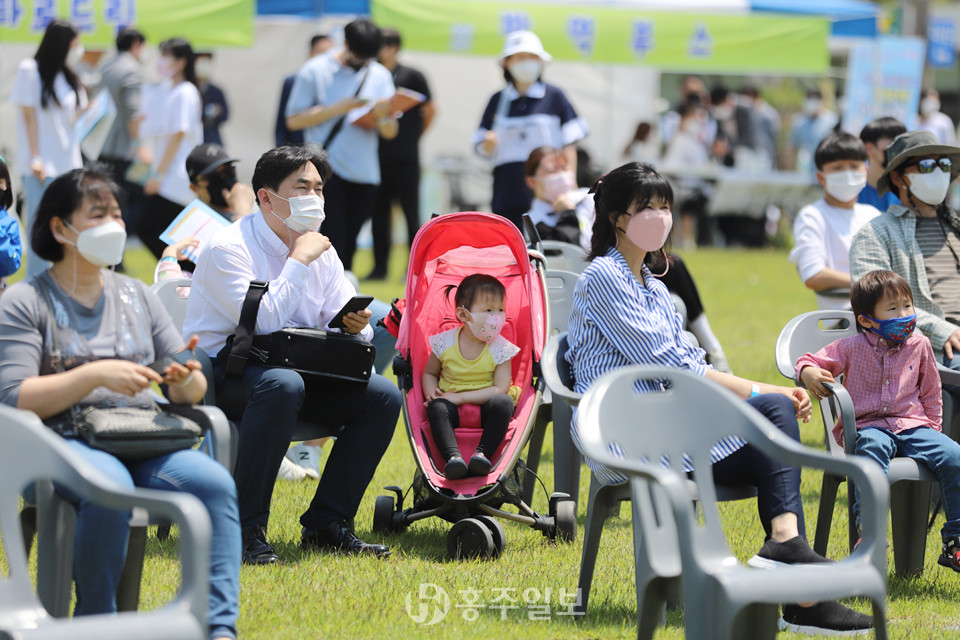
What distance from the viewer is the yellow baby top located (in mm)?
4797

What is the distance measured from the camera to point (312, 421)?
4.54 m

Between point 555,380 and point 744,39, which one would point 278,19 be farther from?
point 555,380

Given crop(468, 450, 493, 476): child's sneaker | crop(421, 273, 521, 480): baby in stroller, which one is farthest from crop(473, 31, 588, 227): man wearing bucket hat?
crop(468, 450, 493, 476): child's sneaker

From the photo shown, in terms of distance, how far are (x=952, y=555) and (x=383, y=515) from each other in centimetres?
208

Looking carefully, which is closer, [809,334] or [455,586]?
[455,586]

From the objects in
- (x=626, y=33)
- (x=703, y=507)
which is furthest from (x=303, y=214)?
(x=626, y=33)

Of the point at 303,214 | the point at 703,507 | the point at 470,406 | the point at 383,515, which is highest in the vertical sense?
the point at 303,214

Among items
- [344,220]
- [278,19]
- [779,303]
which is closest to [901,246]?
[344,220]

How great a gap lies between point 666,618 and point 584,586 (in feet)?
0.90

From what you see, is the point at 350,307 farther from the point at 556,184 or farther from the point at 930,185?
the point at 556,184

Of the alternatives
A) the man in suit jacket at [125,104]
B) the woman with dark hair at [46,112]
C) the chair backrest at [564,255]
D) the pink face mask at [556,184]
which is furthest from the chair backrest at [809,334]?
the man in suit jacket at [125,104]

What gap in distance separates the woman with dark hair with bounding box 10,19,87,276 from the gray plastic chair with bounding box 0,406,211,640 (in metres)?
5.88

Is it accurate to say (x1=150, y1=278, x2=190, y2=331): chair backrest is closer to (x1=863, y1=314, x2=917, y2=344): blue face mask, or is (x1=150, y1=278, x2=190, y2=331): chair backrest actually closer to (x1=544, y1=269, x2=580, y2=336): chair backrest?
(x1=544, y1=269, x2=580, y2=336): chair backrest

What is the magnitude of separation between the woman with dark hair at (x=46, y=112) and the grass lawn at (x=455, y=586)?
13.3 feet
